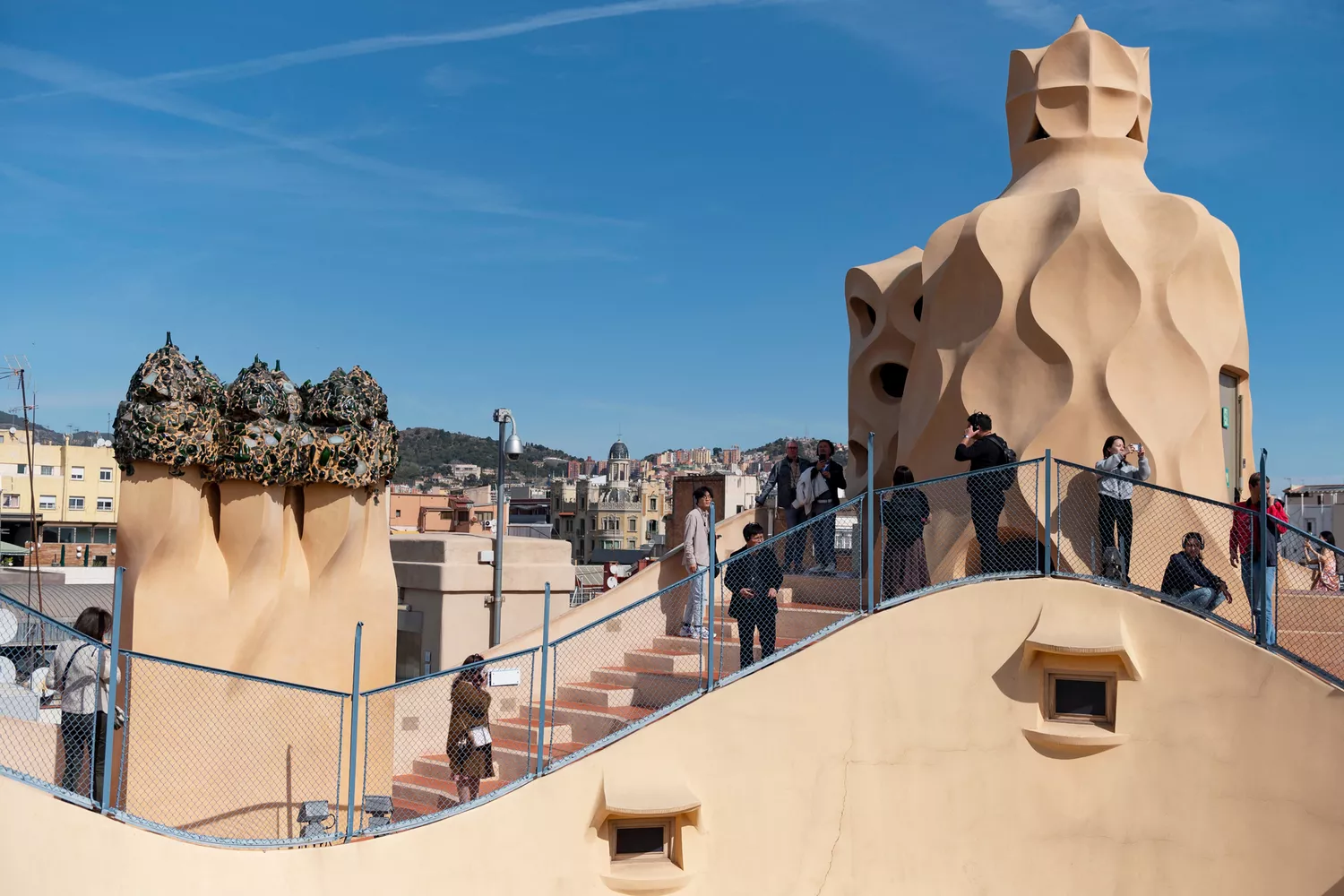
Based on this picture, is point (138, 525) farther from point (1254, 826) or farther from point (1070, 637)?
point (1254, 826)

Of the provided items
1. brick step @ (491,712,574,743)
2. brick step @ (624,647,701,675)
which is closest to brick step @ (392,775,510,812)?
brick step @ (491,712,574,743)

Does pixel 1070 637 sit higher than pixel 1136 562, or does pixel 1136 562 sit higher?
pixel 1136 562

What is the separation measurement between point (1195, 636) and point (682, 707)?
415cm

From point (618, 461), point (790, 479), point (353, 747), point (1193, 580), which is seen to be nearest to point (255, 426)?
point (353, 747)

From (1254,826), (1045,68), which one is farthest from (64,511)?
(1254,826)

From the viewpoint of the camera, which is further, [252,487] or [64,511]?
[64,511]

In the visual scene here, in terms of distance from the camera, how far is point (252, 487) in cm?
1030

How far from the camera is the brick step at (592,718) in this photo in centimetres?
1061

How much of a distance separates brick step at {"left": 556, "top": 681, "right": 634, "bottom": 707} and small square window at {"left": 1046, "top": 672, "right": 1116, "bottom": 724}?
3.96 meters

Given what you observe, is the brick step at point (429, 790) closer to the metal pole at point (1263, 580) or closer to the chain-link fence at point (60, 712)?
the chain-link fence at point (60, 712)

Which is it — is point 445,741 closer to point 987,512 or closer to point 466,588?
point 466,588

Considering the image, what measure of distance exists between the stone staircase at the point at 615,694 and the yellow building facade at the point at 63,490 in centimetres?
5232

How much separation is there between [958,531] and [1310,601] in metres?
3.06

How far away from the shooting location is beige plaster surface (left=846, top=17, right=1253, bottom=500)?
41.1 feet
